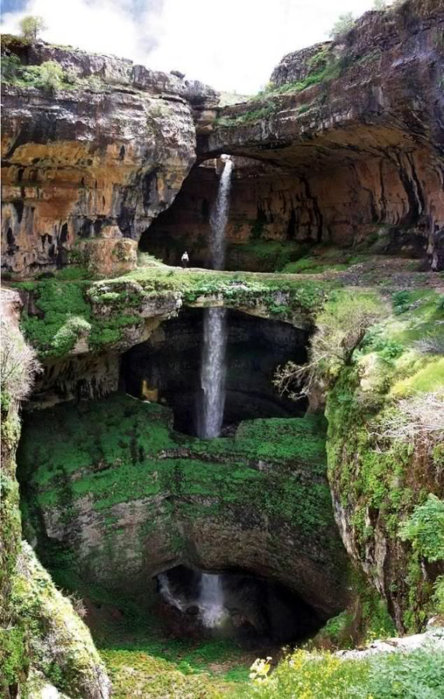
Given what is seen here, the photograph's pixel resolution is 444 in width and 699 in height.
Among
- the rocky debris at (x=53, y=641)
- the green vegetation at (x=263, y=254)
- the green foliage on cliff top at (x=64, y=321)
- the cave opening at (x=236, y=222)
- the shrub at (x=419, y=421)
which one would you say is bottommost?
the rocky debris at (x=53, y=641)

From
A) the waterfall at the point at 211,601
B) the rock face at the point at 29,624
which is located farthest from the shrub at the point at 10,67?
the waterfall at the point at 211,601

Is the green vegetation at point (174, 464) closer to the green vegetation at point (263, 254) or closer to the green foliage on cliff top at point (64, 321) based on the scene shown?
the green foliage on cliff top at point (64, 321)

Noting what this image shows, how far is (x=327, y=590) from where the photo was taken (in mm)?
13711

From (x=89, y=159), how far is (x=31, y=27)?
437 cm

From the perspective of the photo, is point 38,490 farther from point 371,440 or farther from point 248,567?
point 371,440

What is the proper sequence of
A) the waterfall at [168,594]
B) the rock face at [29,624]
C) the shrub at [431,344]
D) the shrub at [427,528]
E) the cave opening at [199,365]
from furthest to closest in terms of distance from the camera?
the cave opening at [199,365] < the waterfall at [168,594] < the shrub at [431,344] < the rock face at [29,624] < the shrub at [427,528]

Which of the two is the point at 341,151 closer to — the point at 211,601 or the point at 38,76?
the point at 38,76

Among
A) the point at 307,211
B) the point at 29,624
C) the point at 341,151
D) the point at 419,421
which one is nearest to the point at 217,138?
the point at 341,151

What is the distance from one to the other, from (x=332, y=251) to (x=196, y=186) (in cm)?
824

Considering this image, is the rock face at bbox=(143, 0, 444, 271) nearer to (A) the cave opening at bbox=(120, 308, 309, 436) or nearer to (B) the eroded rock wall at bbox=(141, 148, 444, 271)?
(B) the eroded rock wall at bbox=(141, 148, 444, 271)

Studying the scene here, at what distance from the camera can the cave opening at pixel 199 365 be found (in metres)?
21.3

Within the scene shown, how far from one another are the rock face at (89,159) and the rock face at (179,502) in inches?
220

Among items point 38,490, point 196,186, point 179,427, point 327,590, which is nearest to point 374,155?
point 196,186

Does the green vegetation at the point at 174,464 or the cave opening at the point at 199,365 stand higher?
the cave opening at the point at 199,365
